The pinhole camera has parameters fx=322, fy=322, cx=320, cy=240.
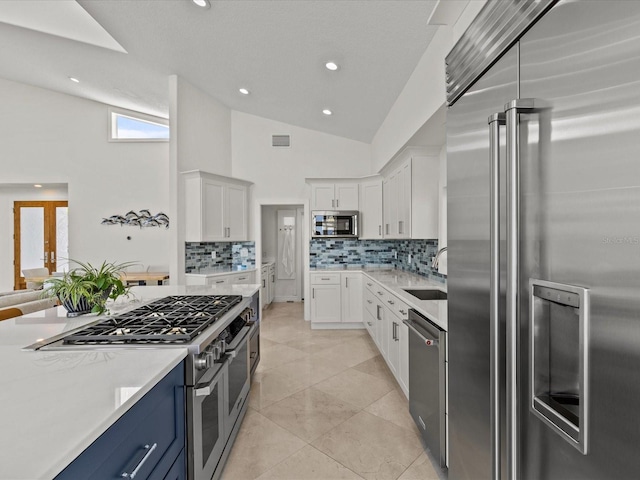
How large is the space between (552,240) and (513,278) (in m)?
0.13

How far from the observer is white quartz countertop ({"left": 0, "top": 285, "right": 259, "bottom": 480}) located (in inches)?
26.3

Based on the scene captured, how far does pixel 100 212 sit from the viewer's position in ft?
22.6

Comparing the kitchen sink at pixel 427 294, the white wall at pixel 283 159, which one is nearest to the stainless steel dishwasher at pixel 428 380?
the kitchen sink at pixel 427 294

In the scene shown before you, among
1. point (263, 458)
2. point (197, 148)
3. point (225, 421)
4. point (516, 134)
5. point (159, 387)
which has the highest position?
point (197, 148)

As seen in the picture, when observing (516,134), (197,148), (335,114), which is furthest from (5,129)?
(516,134)

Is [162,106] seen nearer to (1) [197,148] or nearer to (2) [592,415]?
(1) [197,148]

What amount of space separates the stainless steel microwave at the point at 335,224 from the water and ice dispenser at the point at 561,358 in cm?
452

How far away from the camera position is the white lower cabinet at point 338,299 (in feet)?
16.4

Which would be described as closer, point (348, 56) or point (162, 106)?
point (348, 56)

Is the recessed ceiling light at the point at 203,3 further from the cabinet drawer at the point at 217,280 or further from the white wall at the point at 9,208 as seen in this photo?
the white wall at the point at 9,208

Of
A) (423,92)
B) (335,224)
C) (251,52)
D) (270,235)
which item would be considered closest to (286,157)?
(335,224)

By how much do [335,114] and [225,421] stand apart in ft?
13.9

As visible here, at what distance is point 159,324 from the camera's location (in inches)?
64.7


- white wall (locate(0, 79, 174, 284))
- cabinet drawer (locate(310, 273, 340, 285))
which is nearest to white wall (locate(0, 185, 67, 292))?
white wall (locate(0, 79, 174, 284))
